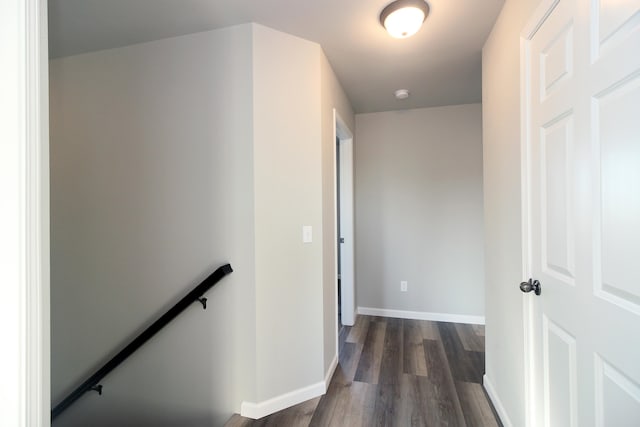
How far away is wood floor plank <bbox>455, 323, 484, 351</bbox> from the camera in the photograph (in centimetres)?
261

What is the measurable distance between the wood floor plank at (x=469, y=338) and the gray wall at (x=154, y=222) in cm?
201

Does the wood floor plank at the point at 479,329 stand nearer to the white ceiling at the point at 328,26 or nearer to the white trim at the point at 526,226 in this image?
the white trim at the point at 526,226

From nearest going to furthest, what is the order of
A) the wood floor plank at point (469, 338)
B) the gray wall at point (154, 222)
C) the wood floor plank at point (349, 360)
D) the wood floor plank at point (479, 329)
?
the gray wall at point (154, 222)
the wood floor plank at point (349, 360)
the wood floor plank at point (469, 338)
the wood floor plank at point (479, 329)

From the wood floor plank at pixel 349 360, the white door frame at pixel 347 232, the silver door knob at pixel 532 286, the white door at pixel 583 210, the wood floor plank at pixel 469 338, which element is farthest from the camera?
the white door frame at pixel 347 232

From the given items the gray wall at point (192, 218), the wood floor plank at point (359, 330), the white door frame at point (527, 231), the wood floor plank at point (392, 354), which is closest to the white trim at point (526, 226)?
the white door frame at point (527, 231)

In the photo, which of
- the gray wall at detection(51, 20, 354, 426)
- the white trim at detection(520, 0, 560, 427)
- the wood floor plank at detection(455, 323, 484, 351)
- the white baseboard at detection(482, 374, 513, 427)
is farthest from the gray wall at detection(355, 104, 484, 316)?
the white trim at detection(520, 0, 560, 427)

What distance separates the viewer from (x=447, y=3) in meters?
1.57

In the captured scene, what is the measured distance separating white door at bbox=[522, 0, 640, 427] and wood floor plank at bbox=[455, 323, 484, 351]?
4.59 ft

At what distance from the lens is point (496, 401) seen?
1782 mm

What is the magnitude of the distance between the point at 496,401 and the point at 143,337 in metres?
2.32

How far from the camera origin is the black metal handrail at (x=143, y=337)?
5.86 feet

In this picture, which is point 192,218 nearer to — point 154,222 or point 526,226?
point 154,222

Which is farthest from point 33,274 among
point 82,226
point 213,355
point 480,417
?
point 480,417

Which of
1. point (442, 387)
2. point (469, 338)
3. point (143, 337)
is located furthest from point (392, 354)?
point (143, 337)
